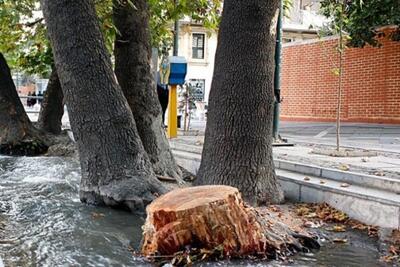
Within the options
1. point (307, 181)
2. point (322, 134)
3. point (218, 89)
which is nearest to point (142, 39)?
point (218, 89)

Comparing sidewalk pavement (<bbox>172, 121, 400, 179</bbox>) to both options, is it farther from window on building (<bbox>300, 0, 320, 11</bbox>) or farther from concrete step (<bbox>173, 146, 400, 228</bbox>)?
window on building (<bbox>300, 0, 320, 11</bbox>)

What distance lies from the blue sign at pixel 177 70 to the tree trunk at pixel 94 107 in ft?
13.0

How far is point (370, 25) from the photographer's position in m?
13.8

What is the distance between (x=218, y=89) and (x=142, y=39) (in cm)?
205

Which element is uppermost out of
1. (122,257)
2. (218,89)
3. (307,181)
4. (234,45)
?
(234,45)

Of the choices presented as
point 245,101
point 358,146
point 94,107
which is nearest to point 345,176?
point 245,101

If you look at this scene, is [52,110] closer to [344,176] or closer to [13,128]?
[13,128]

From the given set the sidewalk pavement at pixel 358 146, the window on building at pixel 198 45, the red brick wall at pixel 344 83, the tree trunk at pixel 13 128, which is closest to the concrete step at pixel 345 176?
the sidewalk pavement at pixel 358 146

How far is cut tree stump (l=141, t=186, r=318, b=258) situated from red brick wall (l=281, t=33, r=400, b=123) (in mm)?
9751

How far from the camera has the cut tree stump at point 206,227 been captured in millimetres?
3773

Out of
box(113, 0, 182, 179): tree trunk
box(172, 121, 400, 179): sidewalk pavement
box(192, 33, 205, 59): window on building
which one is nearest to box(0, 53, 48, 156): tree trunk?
box(172, 121, 400, 179): sidewalk pavement

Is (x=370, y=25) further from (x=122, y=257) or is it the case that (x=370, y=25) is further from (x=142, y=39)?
(x=122, y=257)

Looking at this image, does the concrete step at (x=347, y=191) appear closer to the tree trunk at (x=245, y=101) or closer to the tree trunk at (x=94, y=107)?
the tree trunk at (x=245, y=101)

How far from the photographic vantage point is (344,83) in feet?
49.7
